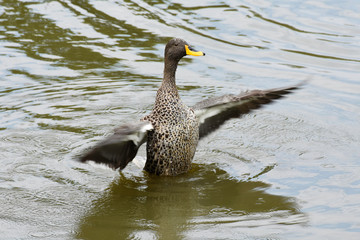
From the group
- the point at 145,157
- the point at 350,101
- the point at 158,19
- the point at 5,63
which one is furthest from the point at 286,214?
the point at 158,19

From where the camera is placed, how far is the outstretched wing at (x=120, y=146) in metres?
5.87

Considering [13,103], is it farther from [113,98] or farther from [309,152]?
[309,152]

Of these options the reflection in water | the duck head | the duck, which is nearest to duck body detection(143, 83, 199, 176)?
the duck

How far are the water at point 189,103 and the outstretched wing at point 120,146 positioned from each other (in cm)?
37

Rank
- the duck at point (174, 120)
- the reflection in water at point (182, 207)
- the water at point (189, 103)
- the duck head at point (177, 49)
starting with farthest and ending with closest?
the duck head at point (177, 49)
the duck at point (174, 120)
the water at point (189, 103)
the reflection in water at point (182, 207)

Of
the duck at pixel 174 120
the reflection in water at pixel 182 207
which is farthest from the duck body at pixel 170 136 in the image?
the reflection in water at pixel 182 207

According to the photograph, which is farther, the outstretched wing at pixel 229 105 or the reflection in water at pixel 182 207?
the outstretched wing at pixel 229 105

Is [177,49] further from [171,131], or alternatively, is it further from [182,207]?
[182,207]

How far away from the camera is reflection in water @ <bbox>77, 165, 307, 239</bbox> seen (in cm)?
564

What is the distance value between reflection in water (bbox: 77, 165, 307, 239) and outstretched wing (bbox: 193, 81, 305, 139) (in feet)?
1.83

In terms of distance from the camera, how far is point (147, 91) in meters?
9.19

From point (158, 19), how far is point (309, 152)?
18.0ft

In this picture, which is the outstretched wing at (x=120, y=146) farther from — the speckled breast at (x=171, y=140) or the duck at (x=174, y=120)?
the speckled breast at (x=171, y=140)

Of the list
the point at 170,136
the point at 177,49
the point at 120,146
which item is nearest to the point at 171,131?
the point at 170,136
